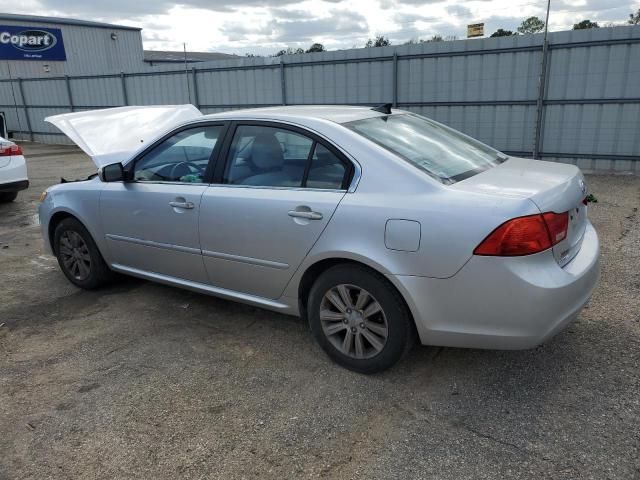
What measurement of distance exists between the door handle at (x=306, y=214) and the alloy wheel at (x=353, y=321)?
16.5 inches

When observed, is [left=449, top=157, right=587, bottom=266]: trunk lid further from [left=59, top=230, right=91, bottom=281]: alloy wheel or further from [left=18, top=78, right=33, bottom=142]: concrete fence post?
[left=18, top=78, right=33, bottom=142]: concrete fence post

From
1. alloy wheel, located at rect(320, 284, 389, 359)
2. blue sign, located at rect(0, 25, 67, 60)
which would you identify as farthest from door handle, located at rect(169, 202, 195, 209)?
blue sign, located at rect(0, 25, 67, 60)

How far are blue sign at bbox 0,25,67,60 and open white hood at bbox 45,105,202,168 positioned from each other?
25.2 m

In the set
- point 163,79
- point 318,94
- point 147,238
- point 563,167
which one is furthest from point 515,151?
point 163,79

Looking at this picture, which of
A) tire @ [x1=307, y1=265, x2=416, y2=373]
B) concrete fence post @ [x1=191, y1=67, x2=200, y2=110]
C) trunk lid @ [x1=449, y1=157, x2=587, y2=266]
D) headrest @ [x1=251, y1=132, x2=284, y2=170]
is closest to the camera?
trunk lid @ [x1=449, y1=157, x2=587, y2=266]

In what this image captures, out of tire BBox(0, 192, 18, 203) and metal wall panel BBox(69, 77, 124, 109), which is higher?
metal wall panel BBox(69, 77, 124, 109)

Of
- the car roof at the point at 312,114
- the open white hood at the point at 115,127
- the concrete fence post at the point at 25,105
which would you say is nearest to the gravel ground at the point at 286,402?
the car roof at the point at 312,114

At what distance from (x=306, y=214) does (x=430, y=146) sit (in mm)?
929

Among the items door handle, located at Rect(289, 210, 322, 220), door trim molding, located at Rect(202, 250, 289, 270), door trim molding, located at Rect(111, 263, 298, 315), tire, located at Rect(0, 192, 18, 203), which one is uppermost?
door handle, located at Rect(289, 210, 322, 220)

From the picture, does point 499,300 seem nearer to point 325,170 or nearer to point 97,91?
point 325,170

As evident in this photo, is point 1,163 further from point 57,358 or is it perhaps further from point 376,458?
point 376,458

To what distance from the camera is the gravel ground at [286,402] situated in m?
2.49

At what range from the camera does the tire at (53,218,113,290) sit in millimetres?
4613

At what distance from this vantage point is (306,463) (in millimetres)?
2496
